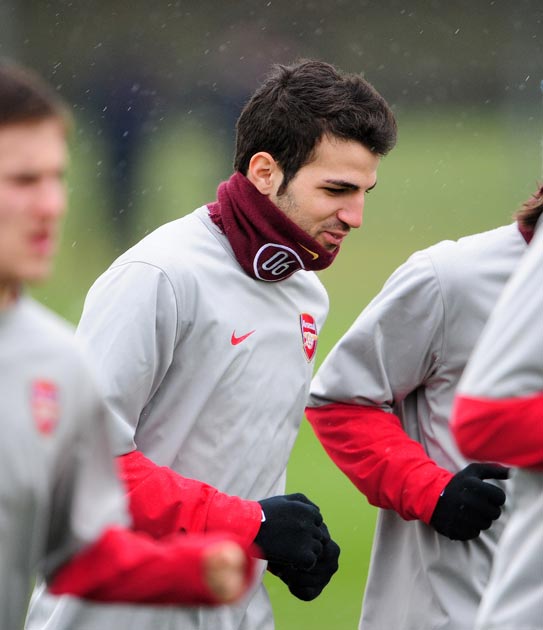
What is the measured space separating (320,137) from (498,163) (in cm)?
1975

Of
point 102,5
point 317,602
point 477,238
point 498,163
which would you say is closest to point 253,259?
point 477,238

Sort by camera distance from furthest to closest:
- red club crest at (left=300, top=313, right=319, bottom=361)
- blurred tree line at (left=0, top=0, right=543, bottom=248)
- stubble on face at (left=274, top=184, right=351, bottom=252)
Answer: blurred tree line at (left=0, top=0, right=543, bottom=248)
red club crest at (left=300, top=313, right=319, bottom=361)
stubble on face at (left=274, top=184, right=351, bottom=252)

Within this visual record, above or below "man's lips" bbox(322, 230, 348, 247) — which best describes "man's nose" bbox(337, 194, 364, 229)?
above

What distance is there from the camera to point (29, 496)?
221 cm

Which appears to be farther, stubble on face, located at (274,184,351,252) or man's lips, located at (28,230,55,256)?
stubble on face, located at (274,184,351,252)

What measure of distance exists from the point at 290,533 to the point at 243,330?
0.52 meters

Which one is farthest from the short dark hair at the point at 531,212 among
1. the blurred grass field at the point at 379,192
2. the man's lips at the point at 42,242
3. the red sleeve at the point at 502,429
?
the blurred grass field at the point at 379,192

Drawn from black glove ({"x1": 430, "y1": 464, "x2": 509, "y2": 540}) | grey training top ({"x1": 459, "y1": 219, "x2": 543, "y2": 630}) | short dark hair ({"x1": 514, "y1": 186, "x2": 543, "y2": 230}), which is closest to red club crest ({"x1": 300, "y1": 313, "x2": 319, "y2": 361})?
black glove ({"x1": 430, "y1": 464, "x2": 509, "y2": 540})

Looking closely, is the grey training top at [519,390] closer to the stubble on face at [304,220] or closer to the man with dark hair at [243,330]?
the man with dark hair at [243,330]

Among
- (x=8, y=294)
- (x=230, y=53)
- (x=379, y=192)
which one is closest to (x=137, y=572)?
(x=8, y=294)

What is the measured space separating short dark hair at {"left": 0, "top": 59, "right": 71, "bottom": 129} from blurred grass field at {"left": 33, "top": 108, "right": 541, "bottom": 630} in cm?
1041

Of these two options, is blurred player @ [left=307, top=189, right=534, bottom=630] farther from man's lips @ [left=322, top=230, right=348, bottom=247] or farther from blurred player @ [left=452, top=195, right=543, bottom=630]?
blurred player @ [left=452, top=195, right=543, bottom=630]

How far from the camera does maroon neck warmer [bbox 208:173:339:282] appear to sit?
3.62m

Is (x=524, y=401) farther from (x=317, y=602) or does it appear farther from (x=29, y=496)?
(x=317, y=602)
